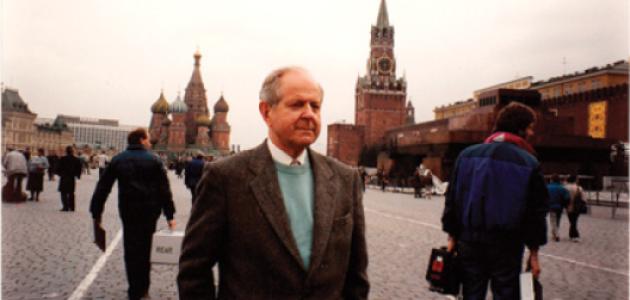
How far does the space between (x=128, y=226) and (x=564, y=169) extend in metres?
35.4

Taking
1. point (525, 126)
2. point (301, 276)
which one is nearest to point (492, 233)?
point (525, 126)

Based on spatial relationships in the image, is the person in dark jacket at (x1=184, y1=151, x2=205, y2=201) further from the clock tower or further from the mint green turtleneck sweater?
the clock tower

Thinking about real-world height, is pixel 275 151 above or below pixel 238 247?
above

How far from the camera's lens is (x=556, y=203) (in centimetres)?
1030

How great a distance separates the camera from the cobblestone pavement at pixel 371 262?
5.39m

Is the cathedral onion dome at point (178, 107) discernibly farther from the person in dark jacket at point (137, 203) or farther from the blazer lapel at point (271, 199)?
the blazer lapel at point (271, 199)

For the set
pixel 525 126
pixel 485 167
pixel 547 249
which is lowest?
pixel 547 249

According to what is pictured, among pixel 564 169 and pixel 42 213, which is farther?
pixel 564 169

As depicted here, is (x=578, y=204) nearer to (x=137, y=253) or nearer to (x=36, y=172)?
(x=137, y=253)

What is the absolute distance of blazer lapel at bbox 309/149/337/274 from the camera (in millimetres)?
2045

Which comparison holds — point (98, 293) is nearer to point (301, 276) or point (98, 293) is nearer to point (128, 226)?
point (128, 226)

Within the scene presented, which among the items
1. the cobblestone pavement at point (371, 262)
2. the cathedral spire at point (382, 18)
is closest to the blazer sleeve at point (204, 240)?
the cobblestone pavement at point (371, 262)

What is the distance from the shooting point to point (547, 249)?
29.1 feet

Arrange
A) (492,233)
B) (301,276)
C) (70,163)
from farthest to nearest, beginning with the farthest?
(70,163) < (492,233) < (301,276)
